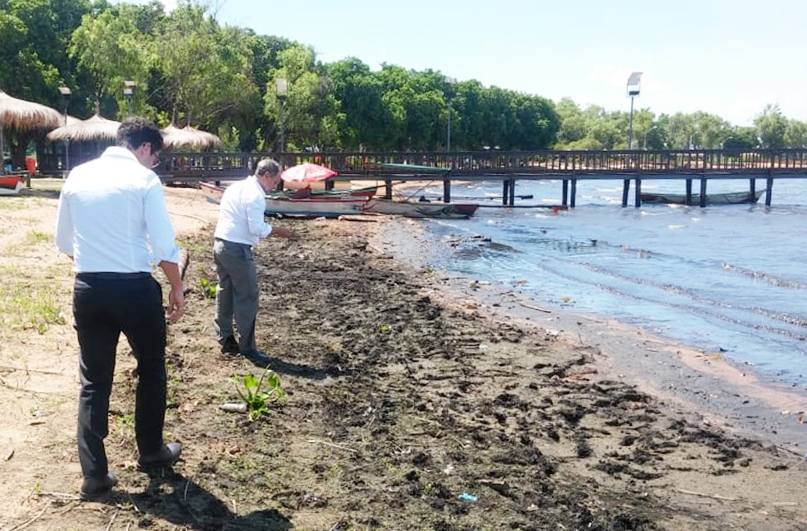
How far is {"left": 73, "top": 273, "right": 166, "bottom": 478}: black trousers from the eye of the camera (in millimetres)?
4238

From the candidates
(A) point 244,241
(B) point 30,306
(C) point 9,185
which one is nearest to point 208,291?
(B) point 30,306

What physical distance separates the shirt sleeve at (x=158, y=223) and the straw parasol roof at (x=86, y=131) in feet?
95.5

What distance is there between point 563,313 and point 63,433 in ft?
32.0

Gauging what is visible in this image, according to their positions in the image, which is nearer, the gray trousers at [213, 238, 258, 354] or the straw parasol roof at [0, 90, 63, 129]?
the gray trousers at [213, 238, 258, 354]

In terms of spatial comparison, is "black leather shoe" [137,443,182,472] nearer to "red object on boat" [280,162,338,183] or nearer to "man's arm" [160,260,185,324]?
"man's arm" [160,260,185,324]

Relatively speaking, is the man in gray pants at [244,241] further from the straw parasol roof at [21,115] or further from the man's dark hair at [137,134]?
the straw parasol roof at [21,115]

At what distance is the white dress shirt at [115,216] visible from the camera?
13.9ft

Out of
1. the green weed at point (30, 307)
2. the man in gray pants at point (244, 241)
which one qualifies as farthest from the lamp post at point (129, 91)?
the man in gray pants at point (244, 241)

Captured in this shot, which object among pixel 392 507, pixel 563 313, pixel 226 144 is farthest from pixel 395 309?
pixel 226 144

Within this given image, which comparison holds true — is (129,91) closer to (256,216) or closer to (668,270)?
(668,270)

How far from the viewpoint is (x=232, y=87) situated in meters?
47.7

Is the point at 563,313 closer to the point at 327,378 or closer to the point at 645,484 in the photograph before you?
the point at 327,378

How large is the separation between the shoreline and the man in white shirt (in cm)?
560

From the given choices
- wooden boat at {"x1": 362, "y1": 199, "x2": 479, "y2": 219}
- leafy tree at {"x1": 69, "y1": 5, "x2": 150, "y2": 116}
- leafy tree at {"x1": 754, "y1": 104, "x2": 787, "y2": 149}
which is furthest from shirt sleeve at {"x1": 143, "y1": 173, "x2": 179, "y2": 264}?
leafy tree at {"x1": 754, "y1": 104, "x2": 787, "y2": 149}
